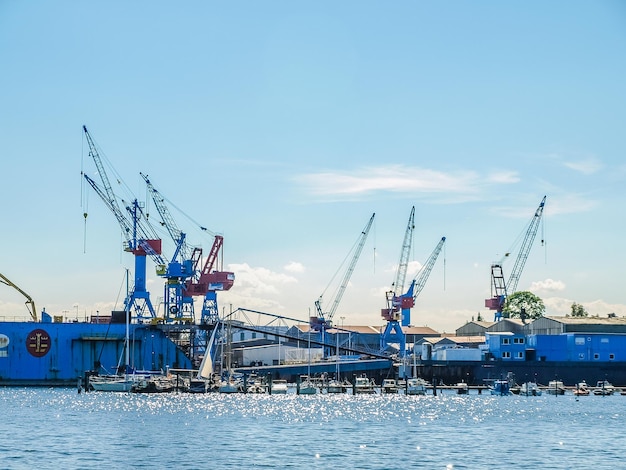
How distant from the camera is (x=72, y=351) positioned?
522 feet

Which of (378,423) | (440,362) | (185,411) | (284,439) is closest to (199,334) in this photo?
(440,362)

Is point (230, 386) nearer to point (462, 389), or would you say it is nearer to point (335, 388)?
point (335, 388)

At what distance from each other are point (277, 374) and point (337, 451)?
106 m

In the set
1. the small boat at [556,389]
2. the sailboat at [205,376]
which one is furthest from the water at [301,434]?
the small boat at [556,389]

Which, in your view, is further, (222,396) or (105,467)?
(222,396)

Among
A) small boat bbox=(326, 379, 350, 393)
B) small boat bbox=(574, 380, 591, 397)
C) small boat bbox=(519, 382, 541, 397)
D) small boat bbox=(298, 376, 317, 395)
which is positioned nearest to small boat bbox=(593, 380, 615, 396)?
small boat bbox=(574, 380, 591, 397)

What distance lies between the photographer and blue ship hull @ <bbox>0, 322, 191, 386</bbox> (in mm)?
157125

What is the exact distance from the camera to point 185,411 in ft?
357

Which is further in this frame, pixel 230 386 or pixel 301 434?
pixel 230 386

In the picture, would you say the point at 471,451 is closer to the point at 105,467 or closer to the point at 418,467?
the point at 418,467

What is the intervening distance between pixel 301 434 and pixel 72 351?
274 feet

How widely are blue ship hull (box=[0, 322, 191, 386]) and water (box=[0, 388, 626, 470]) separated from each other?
26517 mm

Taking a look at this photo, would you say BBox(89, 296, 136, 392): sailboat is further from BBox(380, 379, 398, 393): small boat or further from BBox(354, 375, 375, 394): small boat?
BBox(380, 379, 398, 393): small boat

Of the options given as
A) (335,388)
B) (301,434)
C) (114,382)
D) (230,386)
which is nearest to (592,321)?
(335,388)
